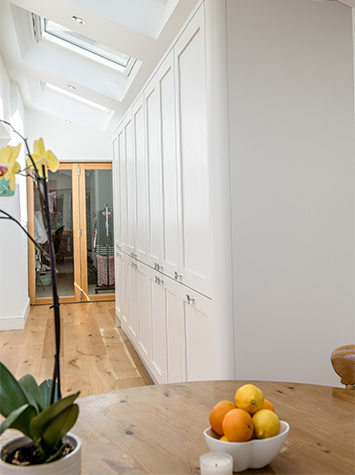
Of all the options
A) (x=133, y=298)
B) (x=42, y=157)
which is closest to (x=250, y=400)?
(x=42, y=157)

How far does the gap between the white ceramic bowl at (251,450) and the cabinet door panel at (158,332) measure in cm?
209

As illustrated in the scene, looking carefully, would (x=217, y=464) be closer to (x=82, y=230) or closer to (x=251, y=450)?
(x=251, y=450)

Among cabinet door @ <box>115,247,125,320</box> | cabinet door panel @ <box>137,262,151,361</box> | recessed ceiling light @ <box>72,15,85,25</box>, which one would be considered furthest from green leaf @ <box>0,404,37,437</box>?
cabinet door @ <box>115,247,125,320</box>

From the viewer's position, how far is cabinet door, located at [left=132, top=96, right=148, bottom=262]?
343cm

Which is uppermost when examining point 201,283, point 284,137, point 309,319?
point 284,137

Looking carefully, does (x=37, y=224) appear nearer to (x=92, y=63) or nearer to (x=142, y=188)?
(x=92, y=63)

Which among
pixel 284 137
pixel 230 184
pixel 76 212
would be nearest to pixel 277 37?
pixel 284 137

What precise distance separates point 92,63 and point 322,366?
3340 millimetres

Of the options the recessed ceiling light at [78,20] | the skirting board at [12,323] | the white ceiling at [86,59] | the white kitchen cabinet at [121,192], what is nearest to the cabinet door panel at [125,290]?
the white kitchen cabinet at [121,192]

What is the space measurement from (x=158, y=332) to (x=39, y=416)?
Result: 251 cm

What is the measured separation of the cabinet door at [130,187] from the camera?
393 centimetres

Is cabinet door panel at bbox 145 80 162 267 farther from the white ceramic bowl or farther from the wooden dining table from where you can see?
the white ceramic bowl

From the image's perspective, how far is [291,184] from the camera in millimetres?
1884

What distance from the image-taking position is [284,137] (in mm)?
1875
